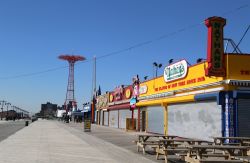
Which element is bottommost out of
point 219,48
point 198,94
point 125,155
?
point 125,155

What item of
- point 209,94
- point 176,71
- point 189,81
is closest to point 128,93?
point 176,71

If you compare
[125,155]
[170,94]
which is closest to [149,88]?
[170,94]

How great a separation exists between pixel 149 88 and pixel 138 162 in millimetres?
21870

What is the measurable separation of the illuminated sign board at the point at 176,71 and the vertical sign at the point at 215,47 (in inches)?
210

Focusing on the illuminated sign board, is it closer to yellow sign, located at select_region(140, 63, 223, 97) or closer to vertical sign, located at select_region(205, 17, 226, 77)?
yellow sign, located at select_region(140, 63, 223, 97)

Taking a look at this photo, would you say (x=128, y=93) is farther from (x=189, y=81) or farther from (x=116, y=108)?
(x=189, y=81)

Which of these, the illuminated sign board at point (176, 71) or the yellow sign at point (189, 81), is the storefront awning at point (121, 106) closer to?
the yellow sign at point (189, 81)

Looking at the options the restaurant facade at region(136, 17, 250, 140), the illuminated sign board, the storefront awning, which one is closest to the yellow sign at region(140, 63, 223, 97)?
the restaurant facade at region(136, 17, 250, 140)

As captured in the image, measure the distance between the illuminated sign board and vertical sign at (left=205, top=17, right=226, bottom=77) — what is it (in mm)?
5328

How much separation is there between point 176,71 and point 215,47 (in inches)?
294

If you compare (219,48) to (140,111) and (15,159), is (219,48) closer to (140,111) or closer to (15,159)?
(15,159)

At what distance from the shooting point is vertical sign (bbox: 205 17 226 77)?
21156 millimetres

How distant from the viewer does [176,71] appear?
28562 millimetres

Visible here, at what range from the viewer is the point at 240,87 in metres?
21.3
